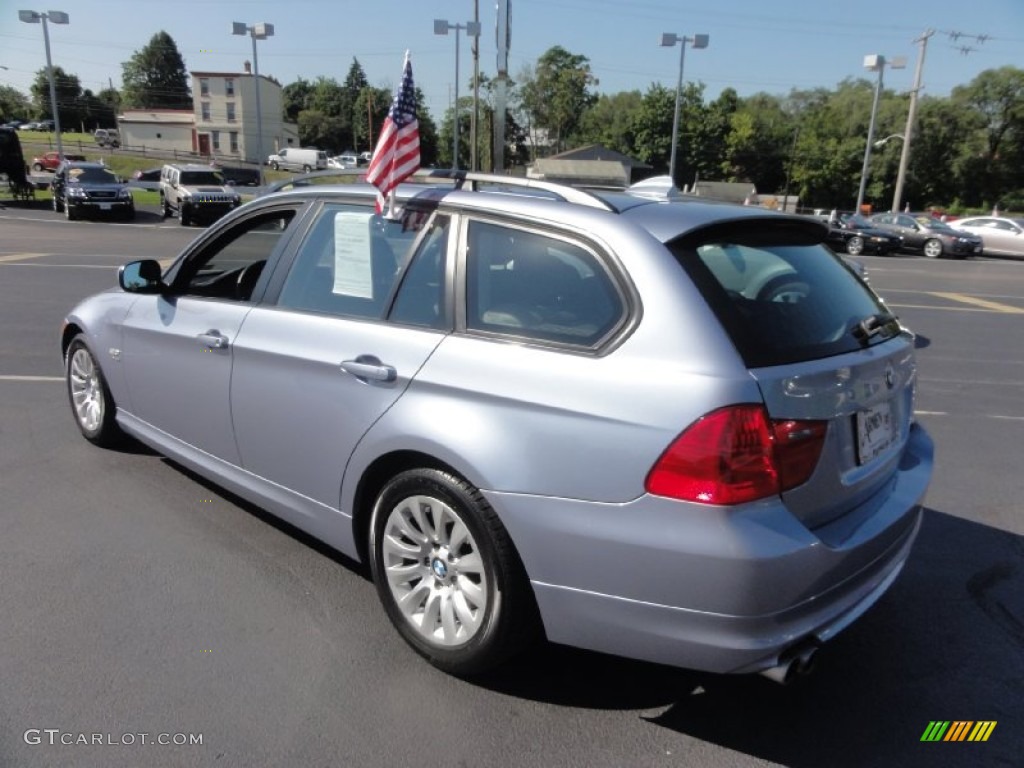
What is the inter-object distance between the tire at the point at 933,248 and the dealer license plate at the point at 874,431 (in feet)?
92.7

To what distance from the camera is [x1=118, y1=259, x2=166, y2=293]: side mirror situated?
399 cm

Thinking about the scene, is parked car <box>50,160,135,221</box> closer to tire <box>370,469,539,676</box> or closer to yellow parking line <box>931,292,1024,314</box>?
yellow parking line <box>931,292,1024,314</box>

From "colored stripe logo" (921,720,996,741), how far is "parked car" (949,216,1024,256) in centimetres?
3111

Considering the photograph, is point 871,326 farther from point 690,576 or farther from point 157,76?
point 157,76

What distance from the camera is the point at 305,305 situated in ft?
10.6

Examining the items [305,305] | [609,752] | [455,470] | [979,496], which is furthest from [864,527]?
[979,496]

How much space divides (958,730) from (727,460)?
1359 mm

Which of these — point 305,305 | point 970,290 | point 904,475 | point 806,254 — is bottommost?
point 970,290

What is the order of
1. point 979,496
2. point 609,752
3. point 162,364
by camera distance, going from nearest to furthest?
point 609,752, point 162,364, point 979,496

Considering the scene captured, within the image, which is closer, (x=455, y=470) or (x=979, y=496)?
(x=455, y=470)

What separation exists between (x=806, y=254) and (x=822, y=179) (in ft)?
281

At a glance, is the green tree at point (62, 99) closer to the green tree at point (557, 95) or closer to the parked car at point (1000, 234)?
the green tree at point (557, 95)

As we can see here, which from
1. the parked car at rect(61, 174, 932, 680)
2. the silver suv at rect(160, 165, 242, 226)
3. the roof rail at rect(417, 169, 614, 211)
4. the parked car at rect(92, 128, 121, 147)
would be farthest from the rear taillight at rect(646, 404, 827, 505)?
the parked car at rect(92, 128, 121, 147)

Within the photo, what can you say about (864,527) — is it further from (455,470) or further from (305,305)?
(305,305)
